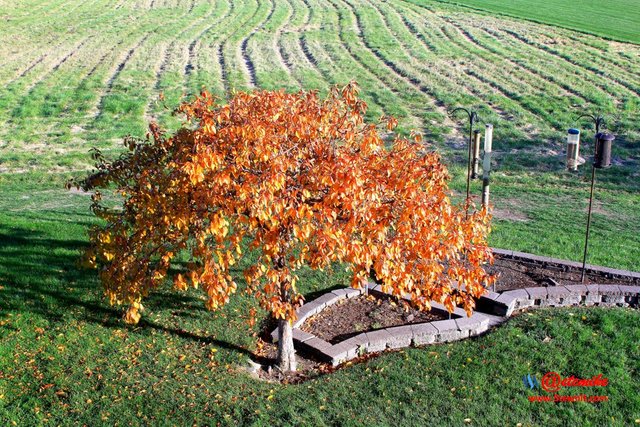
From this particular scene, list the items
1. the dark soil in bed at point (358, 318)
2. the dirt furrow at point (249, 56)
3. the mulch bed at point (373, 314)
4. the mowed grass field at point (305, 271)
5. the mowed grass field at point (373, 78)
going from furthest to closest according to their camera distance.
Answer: the dirt furrow at point (249, 56) < the mowed grass field at point (373, 78) < the dark soil in bed at point (358, 318) < the mulch bed at point (373, 314) < the mowed grass field at point (305, 271)

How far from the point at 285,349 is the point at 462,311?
272 cm

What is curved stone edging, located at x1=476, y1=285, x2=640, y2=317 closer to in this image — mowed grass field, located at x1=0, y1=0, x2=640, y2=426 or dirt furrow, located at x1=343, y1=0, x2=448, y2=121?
mowed grass field, located at x1=0, y1=0, x2=640, y2=426

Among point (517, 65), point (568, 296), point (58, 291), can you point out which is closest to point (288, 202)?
point (58, 291)

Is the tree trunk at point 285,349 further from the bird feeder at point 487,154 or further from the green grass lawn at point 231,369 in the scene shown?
the bird feeder at point 487,154

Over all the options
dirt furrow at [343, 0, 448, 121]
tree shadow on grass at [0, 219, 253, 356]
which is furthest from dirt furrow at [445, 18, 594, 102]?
tree shadow on grass at [0, 219, 253, 356]

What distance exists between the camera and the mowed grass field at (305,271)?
7.54 metres

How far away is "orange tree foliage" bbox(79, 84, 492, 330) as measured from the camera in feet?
21.4

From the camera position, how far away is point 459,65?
1172 inches

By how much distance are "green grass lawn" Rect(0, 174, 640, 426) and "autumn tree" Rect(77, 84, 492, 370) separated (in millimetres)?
994

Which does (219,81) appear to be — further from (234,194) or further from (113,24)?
(234,194)

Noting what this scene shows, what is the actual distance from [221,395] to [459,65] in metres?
24.7

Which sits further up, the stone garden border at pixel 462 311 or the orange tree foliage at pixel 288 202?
the orange tree foliage at pixel 288 202

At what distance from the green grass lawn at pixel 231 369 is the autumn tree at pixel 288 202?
99cm
